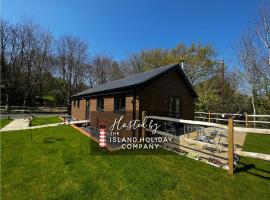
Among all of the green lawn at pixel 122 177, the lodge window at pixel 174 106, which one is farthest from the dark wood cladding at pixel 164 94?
the green lawn at pixel 122 177

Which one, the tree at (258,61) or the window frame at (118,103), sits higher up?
the tree at (258,61)

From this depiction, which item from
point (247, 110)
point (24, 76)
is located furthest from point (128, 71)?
point (247, 110)

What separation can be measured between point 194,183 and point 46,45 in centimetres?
3987

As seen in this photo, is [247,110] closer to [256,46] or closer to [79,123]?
[256,46]

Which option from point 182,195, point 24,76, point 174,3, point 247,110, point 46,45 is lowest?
point 182,195

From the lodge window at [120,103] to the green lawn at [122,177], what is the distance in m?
4.33

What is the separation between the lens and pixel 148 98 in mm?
10844

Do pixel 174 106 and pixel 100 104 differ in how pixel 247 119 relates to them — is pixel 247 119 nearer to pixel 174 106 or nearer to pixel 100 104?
pixel 174 106

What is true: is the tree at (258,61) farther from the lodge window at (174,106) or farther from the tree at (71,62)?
the tree at (71,62)

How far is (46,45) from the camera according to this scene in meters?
37.4

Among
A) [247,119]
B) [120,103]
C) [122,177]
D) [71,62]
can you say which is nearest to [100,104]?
[120,103]

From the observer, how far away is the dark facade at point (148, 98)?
10.5 m

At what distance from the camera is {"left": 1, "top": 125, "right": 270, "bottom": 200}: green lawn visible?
4500 mm

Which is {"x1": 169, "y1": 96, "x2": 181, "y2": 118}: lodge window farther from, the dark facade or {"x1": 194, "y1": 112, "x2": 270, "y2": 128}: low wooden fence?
{"x1": 194, "y1": 112, "x2": 270, "y2": 128}: low wooden fence
